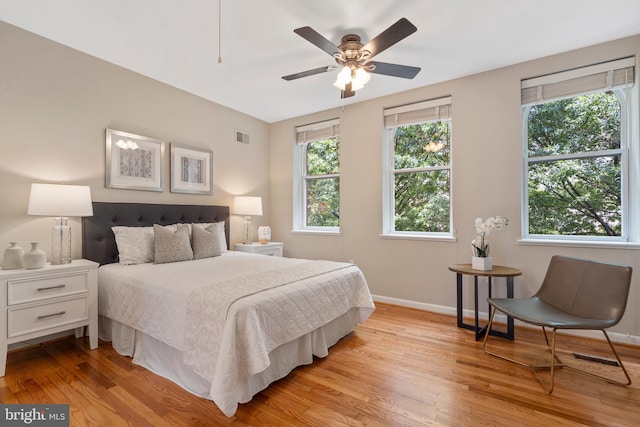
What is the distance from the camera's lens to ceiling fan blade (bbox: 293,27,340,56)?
1926mm

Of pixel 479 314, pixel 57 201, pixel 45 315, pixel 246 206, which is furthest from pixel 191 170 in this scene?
pixel 479 314

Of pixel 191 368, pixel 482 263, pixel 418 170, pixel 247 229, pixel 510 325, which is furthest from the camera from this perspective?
pixel 247 229

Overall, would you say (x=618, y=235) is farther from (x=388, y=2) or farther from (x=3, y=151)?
(x=3, y=151)

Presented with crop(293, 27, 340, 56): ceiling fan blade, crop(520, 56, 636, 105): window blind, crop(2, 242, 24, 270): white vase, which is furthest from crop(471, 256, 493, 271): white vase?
crop(2, 242, 24, 270): white vase

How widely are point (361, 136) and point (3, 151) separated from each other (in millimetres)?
3520

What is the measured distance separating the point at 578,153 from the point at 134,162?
443cm

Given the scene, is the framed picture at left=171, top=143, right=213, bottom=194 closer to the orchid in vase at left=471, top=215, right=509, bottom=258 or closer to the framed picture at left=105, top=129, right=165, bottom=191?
the framed picture at left=105, top=129, right=165, bottom=191

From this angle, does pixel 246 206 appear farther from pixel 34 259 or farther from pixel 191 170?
pixel 34 259

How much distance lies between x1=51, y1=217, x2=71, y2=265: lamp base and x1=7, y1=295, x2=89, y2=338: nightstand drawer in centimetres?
38

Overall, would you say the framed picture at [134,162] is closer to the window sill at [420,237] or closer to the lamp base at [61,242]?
the lamp base at [61,242]

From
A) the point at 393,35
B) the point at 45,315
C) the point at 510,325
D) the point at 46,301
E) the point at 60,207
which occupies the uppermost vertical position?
the point at 393,35

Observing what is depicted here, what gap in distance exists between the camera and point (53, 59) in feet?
8.66

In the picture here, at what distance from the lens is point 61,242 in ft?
8.27

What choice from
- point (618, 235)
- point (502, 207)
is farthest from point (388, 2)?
point (618, 235)
